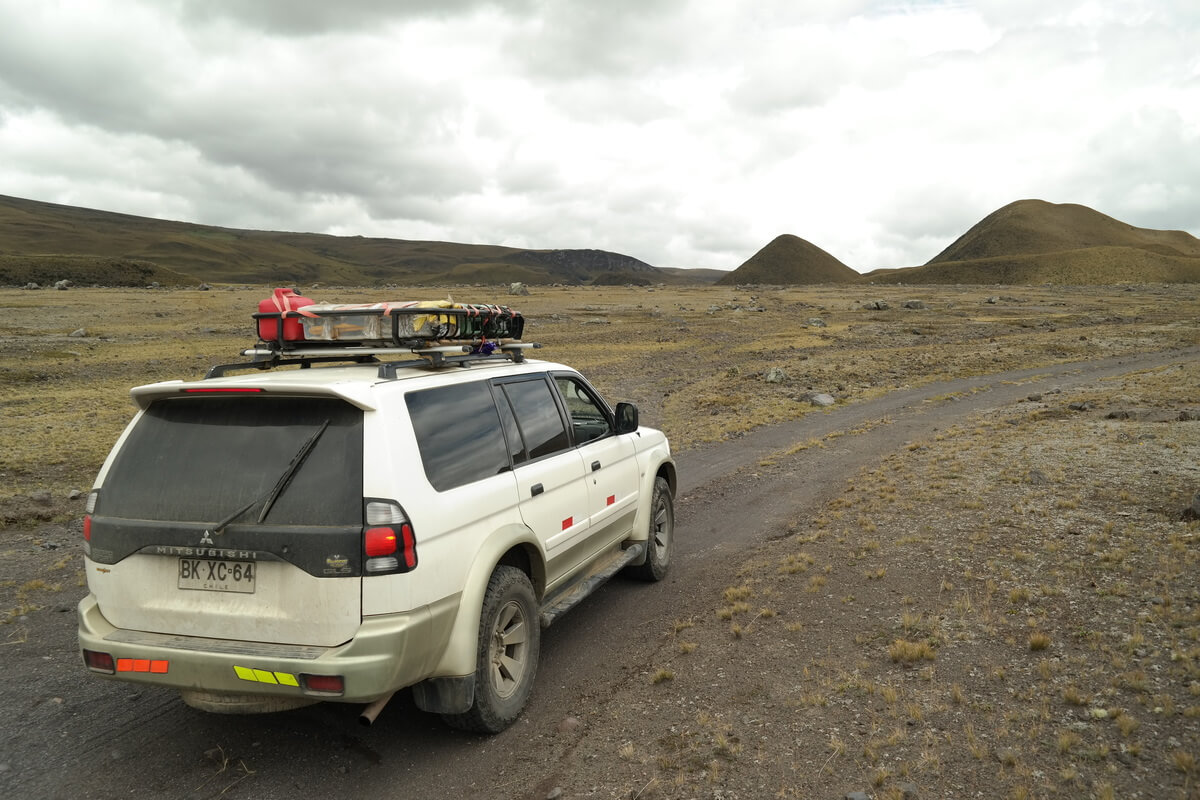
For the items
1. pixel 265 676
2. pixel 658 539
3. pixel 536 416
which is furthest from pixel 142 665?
pixel 658 539

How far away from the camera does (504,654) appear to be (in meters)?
4.39

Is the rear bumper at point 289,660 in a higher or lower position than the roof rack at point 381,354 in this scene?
lower

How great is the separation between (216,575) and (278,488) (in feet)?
1.82

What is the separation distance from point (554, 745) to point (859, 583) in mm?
3458

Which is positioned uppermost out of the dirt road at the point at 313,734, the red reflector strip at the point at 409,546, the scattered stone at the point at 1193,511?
the red reflector strip at the point at 409,546

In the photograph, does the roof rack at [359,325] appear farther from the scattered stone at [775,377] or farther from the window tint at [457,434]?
the scattered stone at [775,377]

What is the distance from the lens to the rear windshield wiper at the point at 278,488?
354 cm

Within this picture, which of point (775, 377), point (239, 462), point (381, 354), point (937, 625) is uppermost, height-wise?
point (381, 354)

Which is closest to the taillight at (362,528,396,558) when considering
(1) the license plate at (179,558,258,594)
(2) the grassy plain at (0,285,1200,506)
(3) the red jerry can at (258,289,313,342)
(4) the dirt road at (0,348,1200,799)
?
(1) the license plate at (179,558,258,594)

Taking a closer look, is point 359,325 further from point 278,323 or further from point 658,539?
point 658,539

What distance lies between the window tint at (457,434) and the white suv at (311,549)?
0.05 feet

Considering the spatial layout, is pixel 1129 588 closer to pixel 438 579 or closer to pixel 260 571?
pixel 438 579

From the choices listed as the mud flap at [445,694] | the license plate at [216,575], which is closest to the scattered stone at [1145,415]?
the mud flap at [445,694]

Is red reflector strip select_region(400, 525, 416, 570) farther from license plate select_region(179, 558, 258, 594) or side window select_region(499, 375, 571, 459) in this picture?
side window select_region(499, 375, 571, 459)
